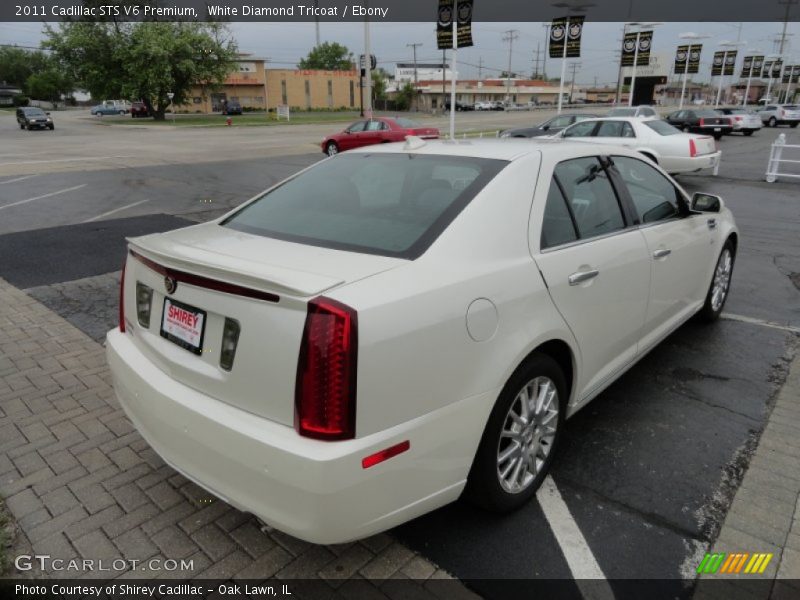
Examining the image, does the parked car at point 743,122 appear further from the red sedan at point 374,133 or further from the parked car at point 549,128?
the red sedan at point 374,133

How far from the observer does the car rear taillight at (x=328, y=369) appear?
1900 mm

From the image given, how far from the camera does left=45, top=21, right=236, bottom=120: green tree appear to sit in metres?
51.8

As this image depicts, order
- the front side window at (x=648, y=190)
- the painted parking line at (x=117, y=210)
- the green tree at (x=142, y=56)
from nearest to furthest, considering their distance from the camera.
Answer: the front side window at (x=648, y=190) → the painted parking line at (x=117, y=210) → the green tree at (x=142, y=56)

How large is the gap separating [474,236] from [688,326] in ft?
11.3

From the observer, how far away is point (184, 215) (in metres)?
10.2

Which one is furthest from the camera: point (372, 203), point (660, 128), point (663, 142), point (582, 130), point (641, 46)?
point (641, 46)

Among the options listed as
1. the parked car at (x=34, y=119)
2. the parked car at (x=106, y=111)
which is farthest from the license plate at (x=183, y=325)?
the parked car at (x=106, y=111)

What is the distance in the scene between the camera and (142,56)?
51.4 m

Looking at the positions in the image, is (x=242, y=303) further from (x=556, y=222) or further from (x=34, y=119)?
(x=34, y=119)

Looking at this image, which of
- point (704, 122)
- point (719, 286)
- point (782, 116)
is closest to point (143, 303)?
point (719, 286)

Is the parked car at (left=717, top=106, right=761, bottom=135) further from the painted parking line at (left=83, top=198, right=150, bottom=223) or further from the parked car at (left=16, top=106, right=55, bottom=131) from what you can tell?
the parked car at (left=16, top=106, right=55, bottom=131)

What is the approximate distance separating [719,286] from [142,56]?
5700 centimetres

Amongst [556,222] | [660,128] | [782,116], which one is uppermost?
[782,116]

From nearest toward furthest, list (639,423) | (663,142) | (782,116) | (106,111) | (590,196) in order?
(590,196) → (639,423) → (663,142) → (782,116) → (106,111)
